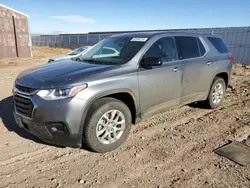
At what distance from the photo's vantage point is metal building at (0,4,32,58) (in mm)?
19422

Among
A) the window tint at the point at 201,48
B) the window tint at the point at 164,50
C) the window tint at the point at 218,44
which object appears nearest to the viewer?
the window tint at the point at 164,50

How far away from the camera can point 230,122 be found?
4.53 metres

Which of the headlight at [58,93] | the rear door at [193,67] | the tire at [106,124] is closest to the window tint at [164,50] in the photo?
the rear door at [193,67]

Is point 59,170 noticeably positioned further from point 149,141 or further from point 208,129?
point 208,129

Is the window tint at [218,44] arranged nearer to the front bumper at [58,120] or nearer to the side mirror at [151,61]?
the side mirror at [151,61]

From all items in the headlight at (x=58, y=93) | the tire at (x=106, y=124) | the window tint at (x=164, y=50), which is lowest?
the tire at (x=106, y=124)

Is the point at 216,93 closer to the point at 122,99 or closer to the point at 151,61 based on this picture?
the point at 151,61

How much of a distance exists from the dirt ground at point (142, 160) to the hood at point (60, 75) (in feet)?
3.59

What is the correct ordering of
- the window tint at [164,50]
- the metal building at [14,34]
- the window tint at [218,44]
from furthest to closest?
the metal building at [14,34], the window tint at [218,44], the window tint at [164,50]

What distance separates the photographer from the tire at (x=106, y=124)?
3.05 meters

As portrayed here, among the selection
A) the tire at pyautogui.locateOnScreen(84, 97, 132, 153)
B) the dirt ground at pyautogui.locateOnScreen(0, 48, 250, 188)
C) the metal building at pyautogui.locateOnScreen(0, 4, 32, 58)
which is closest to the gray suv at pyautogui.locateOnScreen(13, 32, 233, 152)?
the tire at pyautogui.locateOnScreen(84, 97, 132, 153)

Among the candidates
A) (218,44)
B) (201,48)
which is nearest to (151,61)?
(201,48)

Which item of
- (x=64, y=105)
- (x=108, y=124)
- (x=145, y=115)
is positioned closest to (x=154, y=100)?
(x=145, y=115)

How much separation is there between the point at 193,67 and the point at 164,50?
2.59 feet
